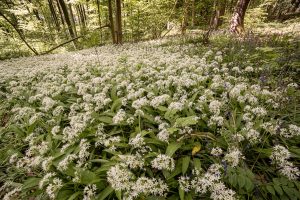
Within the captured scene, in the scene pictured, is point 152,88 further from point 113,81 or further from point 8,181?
point 8,181

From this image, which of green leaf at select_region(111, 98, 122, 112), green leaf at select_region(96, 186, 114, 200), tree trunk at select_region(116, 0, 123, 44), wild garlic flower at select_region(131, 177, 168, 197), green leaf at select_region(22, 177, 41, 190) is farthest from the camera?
tree trunk at select_region(116, 0, 123, 44)

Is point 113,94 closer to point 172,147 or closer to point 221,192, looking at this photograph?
point 172,147

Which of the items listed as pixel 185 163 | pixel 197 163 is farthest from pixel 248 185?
pixel 185 163

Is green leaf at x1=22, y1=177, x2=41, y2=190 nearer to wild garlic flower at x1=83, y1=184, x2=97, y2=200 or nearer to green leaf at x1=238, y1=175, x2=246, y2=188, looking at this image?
wild garlic flower at x1=83, y1=184, x2=97, y2=200

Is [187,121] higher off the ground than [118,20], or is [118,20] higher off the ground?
[187,121]

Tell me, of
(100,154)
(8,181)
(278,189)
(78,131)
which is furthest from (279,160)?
(8,181)

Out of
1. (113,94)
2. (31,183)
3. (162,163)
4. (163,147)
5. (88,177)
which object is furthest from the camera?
(113,94)

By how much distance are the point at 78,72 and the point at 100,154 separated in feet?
13.4

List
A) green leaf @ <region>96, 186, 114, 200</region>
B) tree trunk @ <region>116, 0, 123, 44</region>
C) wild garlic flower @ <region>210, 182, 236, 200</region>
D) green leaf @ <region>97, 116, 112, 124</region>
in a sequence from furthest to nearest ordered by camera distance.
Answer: tree trunk @ <region>116, 0, 123, 44</region> → green leaf @ <region>97, 116, 112, 124</region> → green leaf @ <region>96, 186, 114, 200</region> → wild garlic flower @ <region>210, 182, 236, 200</region>

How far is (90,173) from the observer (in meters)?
2.83

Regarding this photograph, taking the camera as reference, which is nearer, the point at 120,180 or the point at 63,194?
the point at 120,180

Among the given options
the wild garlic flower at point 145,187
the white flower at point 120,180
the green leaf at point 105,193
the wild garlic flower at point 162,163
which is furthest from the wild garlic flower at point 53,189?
the wild garlic flower at point 162,163

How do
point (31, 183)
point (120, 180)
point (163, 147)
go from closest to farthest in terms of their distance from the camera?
point (120, 180), point (31, 183), point (163, 147)

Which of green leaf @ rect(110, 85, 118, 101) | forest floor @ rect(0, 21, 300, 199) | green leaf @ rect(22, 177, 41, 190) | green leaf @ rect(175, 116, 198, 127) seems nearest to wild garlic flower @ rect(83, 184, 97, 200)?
forest floor @ rect(0, 21, 300, 199)
